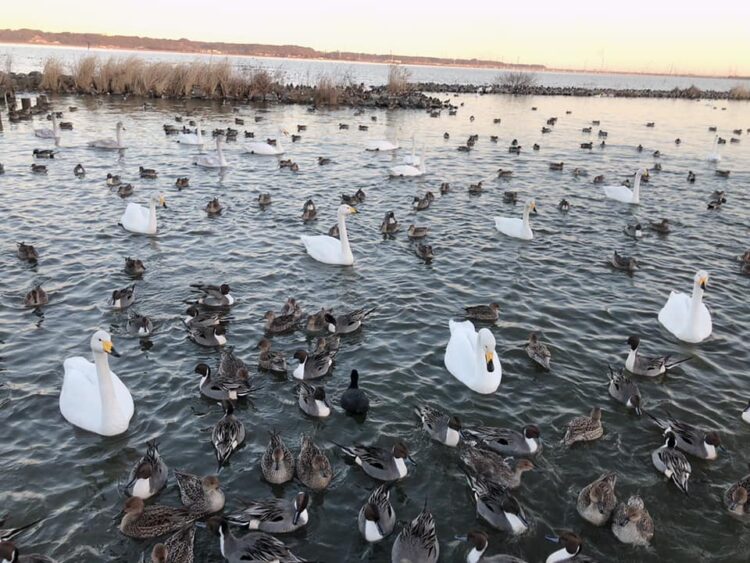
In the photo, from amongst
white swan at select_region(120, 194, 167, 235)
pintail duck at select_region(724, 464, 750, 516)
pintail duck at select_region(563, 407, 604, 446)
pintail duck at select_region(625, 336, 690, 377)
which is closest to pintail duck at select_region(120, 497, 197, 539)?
pintail duck at select_region(563, 407, 604, 446)

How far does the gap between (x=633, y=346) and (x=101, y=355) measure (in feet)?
32.9

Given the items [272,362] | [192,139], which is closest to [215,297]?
[272,362]

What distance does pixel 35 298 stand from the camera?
44.0ft

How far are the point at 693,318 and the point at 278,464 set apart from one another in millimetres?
10030

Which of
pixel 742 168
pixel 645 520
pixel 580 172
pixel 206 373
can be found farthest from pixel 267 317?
pixel 742 168

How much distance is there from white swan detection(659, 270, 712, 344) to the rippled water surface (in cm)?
27

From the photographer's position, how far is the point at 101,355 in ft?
30.8

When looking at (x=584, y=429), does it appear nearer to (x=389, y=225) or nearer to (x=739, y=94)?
(x=389, y=225)

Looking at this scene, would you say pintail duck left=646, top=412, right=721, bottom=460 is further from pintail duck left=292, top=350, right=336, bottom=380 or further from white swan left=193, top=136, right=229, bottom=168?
white swan left=193, top=136, right=229, bottom=168

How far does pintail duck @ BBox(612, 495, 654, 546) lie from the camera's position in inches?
303

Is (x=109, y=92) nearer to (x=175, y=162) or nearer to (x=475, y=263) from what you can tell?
(x=175, y=162)

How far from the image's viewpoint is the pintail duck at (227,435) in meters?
8.89

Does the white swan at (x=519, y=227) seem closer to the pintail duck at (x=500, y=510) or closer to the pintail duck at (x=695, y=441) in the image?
the pintail duck at (x=695, y=441)

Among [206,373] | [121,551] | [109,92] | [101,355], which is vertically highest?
[109,92]
